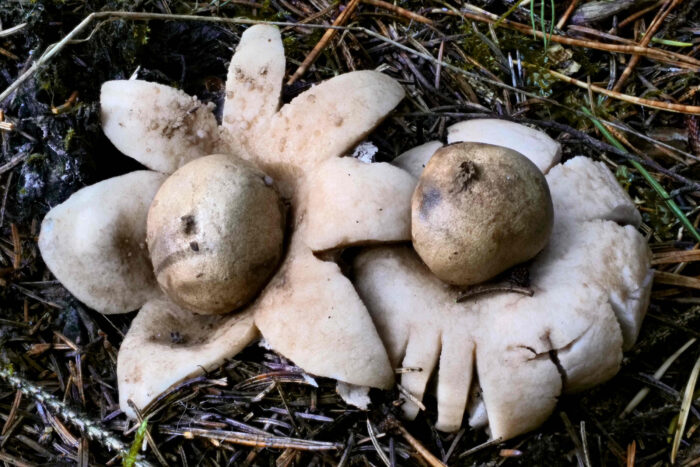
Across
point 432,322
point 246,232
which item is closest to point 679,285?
point 432,322

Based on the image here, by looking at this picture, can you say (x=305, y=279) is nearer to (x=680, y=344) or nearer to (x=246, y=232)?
(x=246, y=232)

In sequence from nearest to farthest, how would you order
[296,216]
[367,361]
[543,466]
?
[367,361]
[543,466]
[296,216]

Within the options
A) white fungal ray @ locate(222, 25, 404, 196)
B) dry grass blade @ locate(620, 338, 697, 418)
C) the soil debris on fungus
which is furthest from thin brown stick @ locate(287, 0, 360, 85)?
dry grass blade @ locate(620, 338, 697, 418)

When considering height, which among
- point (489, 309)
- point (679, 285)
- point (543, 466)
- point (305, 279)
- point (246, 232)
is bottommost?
point (543, 466)

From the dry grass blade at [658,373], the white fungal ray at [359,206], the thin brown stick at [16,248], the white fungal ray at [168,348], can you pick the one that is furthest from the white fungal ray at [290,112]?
the dry grass blade at [658,373]

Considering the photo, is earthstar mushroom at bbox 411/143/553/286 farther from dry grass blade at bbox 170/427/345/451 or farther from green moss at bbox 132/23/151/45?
green moss at bbox 132/23/151/45

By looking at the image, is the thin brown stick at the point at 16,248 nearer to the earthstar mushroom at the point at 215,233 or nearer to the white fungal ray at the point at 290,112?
the earthstar mushroom at the point at 215,233

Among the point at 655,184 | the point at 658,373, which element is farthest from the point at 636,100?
the point at 658,373
